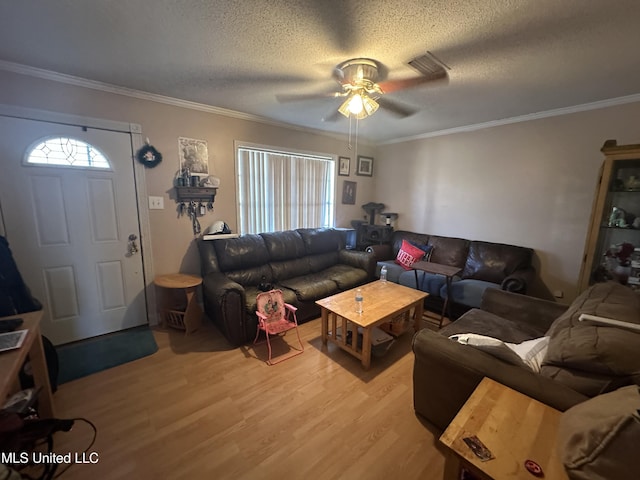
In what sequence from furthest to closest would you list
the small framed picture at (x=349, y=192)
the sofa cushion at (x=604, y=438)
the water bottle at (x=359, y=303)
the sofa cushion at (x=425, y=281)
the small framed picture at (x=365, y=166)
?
the small framed picture at (x=365, y=166) < the small framed picture at (x=349, y=192) < the sofa cushion at (x=425, y=281) < the water bottle at (x=359, y=303) < the sofa cushion at (x=604, y=438)

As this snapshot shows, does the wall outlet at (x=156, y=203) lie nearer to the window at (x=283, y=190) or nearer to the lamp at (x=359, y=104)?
the window at (x=283, y=190)

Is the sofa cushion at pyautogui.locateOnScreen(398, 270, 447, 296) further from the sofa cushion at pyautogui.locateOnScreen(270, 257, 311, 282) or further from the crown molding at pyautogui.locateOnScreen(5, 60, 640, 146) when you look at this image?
the crown molding at pyautogui.locateOnScreen(5, 60, 640, 146)

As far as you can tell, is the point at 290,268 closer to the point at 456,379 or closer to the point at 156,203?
the point at 156,203

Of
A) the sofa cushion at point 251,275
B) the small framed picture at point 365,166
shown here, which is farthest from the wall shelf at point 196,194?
the small framed picture at point 365,166

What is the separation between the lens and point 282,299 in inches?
104

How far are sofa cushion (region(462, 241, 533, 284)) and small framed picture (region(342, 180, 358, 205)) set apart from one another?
2039 millimetres

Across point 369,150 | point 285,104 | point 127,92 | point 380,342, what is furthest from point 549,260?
Answer: point 127,92

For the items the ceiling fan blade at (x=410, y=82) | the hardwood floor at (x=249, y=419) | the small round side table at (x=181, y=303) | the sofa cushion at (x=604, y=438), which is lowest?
the hardwood floor at (x=249, y=419)

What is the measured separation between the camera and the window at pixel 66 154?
222 centimetres

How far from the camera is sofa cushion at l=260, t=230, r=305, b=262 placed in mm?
3414

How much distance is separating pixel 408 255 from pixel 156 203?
3.32 metres

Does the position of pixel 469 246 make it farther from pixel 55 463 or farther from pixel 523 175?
pixel 55 463

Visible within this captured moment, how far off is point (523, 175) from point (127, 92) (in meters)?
4.49

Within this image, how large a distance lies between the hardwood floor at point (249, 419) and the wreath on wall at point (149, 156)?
1894 millimetres
